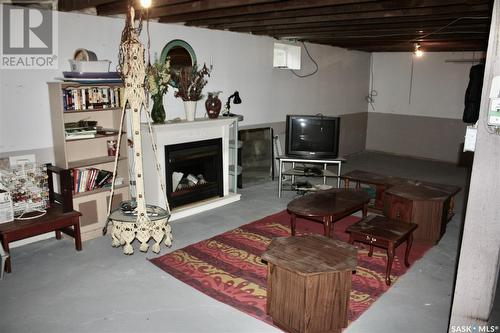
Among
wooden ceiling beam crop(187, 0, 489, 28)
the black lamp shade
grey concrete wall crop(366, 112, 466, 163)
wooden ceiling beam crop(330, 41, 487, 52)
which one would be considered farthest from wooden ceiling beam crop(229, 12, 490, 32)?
grey concrete wall crop(366, 112, 466, 163)

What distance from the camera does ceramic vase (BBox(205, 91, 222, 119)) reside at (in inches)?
210

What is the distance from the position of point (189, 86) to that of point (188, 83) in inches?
1.5

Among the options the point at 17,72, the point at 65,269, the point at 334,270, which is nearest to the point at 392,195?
the point at 334,270

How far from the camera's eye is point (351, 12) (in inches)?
160

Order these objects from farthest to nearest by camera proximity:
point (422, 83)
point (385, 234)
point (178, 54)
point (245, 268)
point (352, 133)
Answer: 1. point (352, 133)
2. point (422, 83)
3. point (178, 54)
4. point (245, 268)
5. point (385, 234)

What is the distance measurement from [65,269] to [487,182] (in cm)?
333

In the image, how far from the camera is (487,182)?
218 cm

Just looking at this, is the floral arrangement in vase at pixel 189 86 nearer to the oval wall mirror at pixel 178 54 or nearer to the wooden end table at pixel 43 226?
the oval wall mirror at pixel 178 54

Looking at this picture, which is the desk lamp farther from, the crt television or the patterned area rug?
the patterned area rug

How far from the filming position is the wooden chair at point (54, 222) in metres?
3.47

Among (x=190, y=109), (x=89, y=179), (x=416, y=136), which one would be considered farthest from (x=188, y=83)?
(x=416, y=136)

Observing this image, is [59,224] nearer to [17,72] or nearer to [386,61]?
[17,72]

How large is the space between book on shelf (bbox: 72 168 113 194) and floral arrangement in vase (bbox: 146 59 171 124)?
859 mm

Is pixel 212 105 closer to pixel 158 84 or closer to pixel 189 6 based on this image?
pixel 158 84
